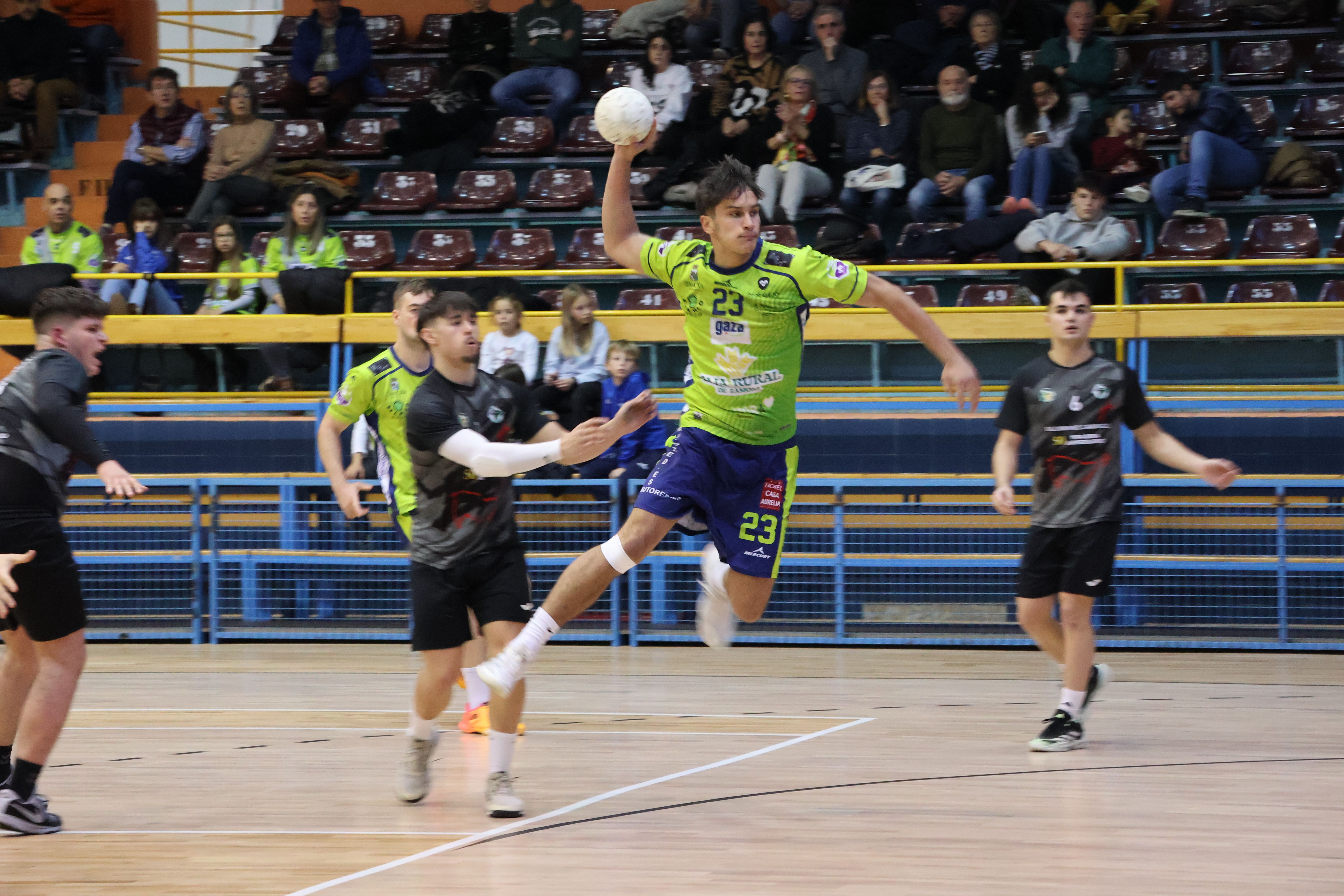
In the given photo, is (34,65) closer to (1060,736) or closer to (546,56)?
(546,56)

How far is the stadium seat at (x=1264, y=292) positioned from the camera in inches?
475

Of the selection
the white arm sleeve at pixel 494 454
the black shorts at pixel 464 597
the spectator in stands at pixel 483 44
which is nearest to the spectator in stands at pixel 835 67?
the spectator in stands at pixel 483 44

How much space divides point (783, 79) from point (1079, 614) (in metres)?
8.42

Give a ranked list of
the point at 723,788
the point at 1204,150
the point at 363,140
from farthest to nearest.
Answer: the point at 363,140 → the point at 1204,150 → the point at 723,788

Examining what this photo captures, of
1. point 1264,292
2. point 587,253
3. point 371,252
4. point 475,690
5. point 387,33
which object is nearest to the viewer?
point 475,690

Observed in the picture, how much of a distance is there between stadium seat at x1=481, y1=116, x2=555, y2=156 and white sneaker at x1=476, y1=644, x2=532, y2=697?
35.2 ft

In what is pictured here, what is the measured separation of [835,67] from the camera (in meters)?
14.3

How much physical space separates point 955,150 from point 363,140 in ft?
21.2

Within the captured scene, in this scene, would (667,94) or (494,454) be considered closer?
(494,454)

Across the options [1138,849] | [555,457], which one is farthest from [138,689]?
[1138,849]

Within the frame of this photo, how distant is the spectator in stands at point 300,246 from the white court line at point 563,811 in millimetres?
7269

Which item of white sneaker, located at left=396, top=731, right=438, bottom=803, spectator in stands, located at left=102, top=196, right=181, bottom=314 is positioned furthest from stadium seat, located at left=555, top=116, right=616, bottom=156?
white sneaker, located at left=396, top=731, right=438, bottom=803

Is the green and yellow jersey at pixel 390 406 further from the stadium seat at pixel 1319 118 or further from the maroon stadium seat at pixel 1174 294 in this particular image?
the stadium seat at pixel 1319 118

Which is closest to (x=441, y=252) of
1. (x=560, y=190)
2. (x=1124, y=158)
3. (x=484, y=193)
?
(x=484, y=193)
